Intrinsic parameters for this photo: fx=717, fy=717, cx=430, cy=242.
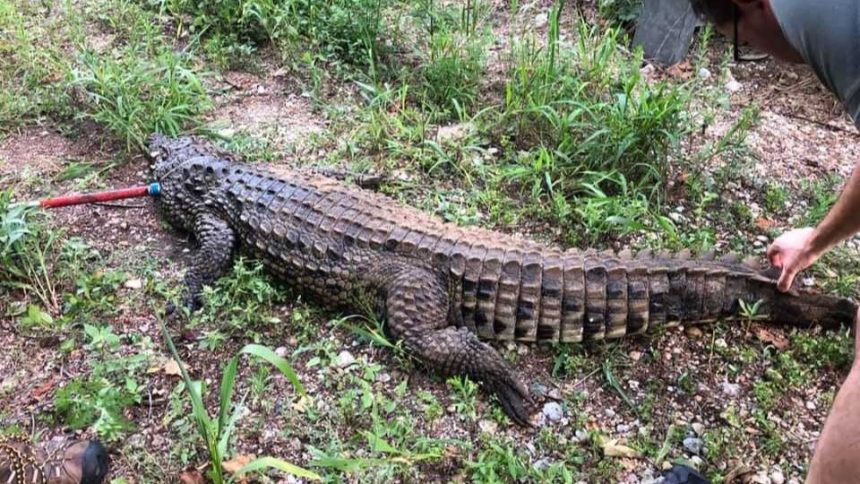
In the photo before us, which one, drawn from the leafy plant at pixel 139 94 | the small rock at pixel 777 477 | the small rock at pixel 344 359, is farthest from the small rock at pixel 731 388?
the leafy plant at pixel 139 94

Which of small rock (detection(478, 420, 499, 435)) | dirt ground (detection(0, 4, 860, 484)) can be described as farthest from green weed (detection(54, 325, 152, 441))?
small rock (detection(478, 420, 499, 435))

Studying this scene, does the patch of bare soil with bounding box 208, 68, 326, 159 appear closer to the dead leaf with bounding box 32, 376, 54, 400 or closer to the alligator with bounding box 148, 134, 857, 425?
the alligator with bounding box 148, 134, 857, 425

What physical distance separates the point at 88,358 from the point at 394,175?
2.02 meters

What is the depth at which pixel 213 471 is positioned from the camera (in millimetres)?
2621

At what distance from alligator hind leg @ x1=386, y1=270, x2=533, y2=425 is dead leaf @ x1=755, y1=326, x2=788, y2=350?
117 centimetres

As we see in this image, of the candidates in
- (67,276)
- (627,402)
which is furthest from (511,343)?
(67,276)

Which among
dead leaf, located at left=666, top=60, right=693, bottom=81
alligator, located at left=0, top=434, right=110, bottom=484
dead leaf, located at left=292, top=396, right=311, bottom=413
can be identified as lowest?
alligator, located at left=0, top=434, right=110, bottom=484

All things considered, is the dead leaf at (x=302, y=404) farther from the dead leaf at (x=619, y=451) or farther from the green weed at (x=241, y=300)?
the dead leaf at (x=619, y=451)

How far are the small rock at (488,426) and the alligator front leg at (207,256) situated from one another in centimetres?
157

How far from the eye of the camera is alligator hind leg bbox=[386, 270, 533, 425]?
10.3ft

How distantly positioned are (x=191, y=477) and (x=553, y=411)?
1507 millimetres

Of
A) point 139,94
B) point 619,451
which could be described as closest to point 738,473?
point 619,451

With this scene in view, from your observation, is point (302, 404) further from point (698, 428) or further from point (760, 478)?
point (760, 478)

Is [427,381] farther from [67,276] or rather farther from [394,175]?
[67,276]
